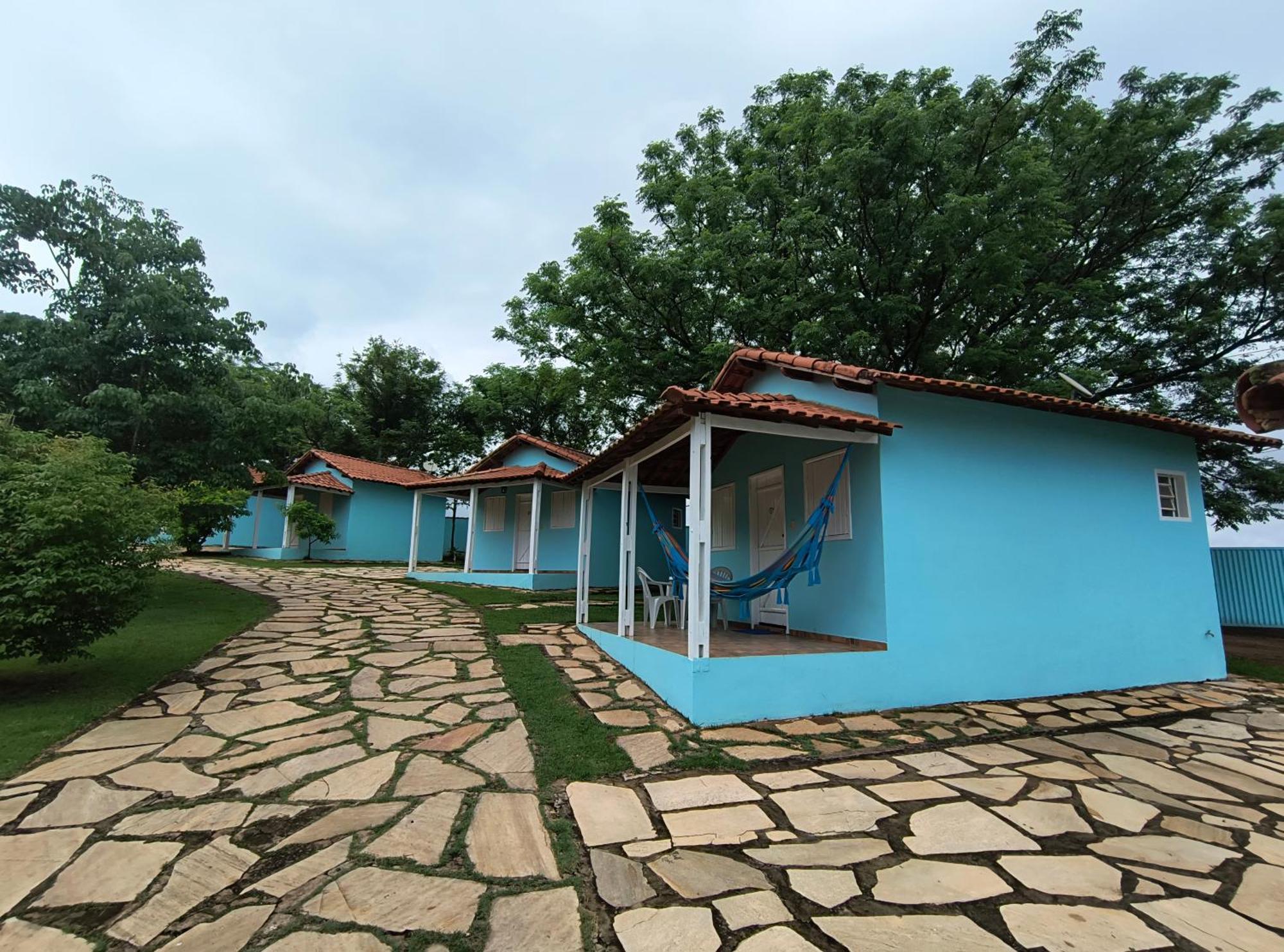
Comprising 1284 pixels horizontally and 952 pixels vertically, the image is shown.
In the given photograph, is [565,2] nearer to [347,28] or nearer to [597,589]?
[347,28]

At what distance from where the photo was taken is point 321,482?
1653 cm

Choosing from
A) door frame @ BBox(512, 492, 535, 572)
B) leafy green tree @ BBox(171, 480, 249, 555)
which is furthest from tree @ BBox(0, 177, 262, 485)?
door frame @ BBox(512, 492, 535, 572)

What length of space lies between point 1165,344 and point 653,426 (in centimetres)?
1075

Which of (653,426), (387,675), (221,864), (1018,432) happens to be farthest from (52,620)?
(1018,432)

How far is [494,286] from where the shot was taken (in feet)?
54.7

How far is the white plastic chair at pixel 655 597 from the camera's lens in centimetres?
683

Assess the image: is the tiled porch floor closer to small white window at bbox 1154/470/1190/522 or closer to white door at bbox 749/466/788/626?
white door at bbox 749/466/788/626

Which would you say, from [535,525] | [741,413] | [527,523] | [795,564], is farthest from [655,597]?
[527,523]

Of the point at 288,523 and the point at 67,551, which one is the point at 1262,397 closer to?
the point at 67,551

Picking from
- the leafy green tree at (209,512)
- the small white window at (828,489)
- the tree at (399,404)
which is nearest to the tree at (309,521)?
the leafy green tree at (209,512)

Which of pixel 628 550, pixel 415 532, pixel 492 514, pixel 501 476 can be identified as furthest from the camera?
pixel 492 514

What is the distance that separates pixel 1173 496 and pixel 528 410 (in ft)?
59.9

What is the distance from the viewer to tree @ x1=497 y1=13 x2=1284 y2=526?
8758 mm

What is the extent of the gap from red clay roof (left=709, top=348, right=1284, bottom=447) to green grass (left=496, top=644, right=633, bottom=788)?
3.50 m
